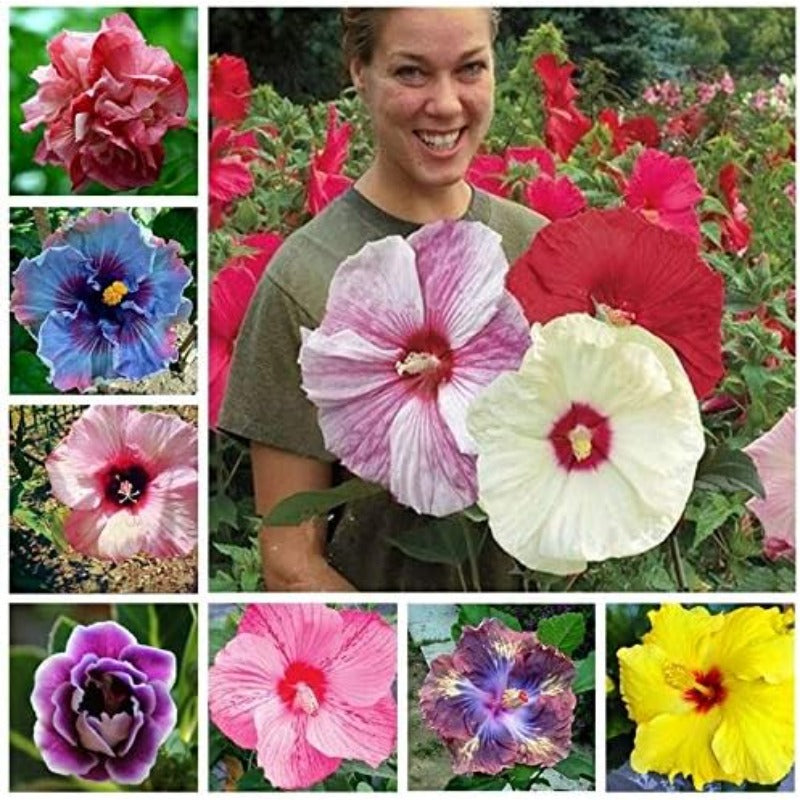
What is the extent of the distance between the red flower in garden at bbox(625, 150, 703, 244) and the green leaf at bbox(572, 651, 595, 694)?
59 cm

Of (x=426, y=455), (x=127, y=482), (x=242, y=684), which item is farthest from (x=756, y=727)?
(x=127, y=482)

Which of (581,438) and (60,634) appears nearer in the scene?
(581,438)

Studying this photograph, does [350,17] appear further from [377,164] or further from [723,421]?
[723,421]

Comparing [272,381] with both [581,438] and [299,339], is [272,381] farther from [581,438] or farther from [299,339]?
[581,438]

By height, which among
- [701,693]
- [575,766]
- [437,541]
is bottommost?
[575,766]

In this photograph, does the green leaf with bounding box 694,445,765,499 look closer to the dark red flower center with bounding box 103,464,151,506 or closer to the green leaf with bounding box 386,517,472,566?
the green leaf with bounding box 386,517,472,566

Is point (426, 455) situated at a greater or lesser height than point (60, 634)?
greater

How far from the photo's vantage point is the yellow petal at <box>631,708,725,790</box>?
103 inches

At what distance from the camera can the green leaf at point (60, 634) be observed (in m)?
2.61

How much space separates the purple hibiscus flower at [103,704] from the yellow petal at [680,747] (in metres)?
0.65

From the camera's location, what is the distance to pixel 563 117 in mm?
2582

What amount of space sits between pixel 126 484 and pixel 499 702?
59 cm

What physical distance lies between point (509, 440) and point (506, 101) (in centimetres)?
45

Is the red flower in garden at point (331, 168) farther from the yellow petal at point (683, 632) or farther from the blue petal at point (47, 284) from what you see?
the yellow petal at point (683, 632)
